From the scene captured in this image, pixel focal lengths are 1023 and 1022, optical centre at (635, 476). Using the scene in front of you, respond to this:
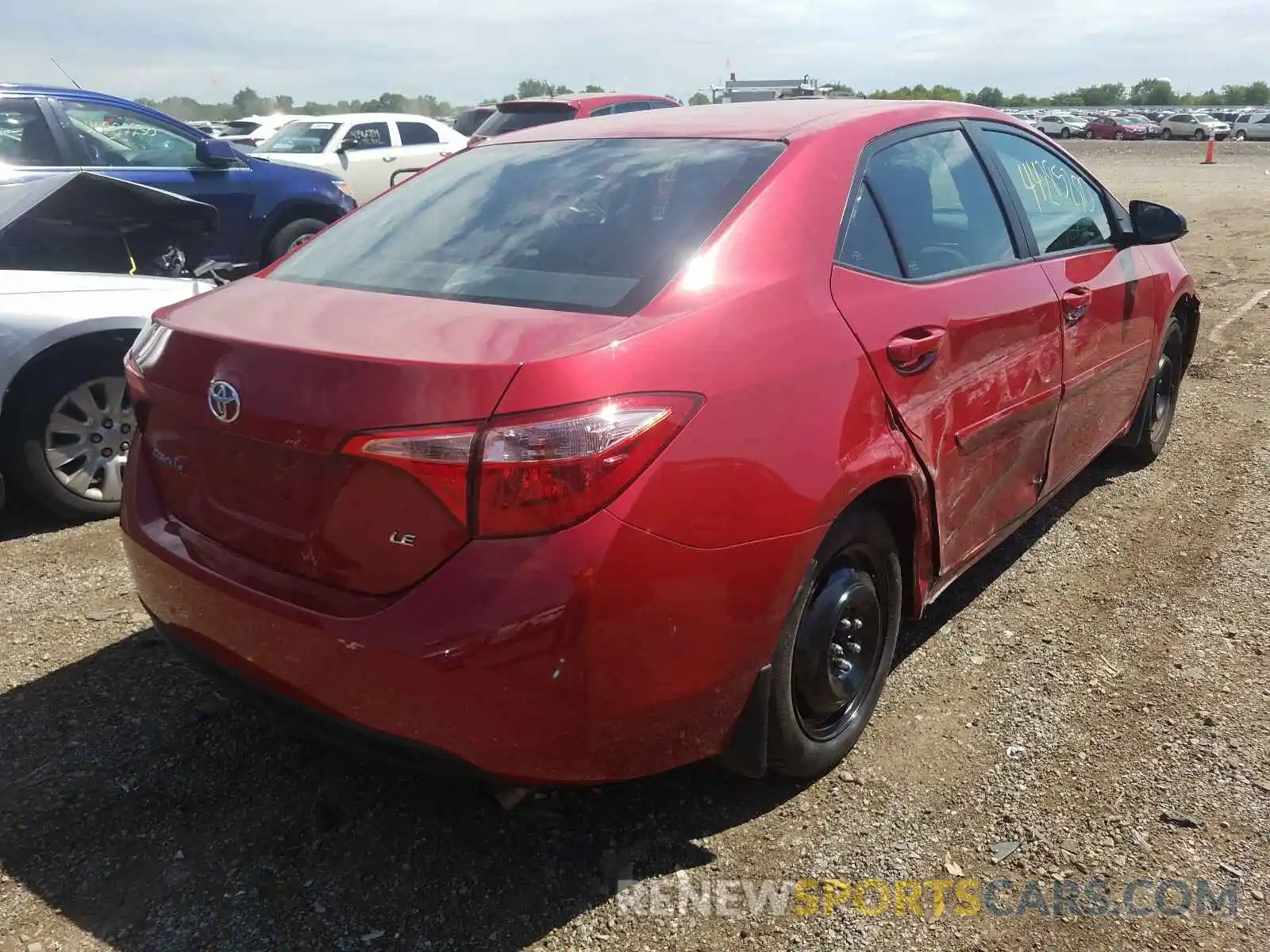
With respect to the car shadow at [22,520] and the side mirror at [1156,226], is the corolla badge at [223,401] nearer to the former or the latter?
the car shadow at [22,520]

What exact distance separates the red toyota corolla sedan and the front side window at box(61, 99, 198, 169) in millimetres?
4723

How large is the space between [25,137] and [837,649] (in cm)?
635

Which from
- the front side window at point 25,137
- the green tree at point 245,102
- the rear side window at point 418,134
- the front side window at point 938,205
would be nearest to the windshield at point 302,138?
the rear side window at point 418,134

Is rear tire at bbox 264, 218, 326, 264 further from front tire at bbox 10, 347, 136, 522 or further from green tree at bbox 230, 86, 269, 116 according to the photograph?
green tree at bbox 230, 86, 269, 116

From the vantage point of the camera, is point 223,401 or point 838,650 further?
point 838,650

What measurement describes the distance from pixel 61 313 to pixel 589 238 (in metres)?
2.70

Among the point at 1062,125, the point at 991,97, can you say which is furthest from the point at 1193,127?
the point at 991,97

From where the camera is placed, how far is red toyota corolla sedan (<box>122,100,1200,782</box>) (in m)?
1.90

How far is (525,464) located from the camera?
1.86m

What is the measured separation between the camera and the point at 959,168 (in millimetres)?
3268

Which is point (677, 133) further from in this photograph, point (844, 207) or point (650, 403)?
point (650, 403)

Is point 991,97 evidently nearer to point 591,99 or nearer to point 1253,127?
point 1253,127

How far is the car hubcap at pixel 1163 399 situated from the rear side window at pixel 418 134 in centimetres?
1232

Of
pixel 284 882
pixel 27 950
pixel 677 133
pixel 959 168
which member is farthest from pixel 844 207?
pixel 27 950
